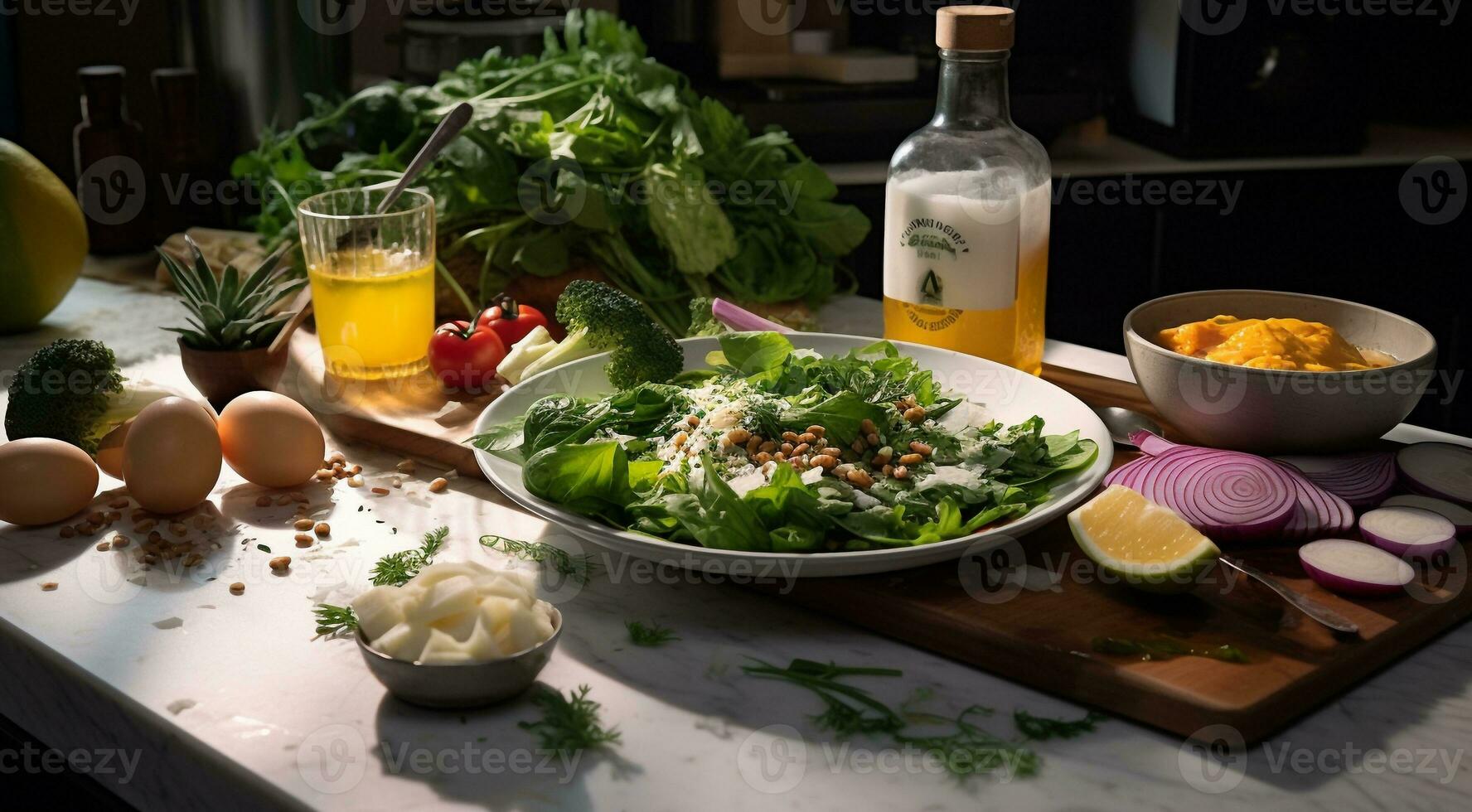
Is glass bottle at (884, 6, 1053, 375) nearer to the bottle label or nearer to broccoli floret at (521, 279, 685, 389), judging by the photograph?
the bottle label

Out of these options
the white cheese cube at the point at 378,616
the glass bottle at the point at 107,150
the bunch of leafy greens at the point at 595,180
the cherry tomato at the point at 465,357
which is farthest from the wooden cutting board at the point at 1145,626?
the glass bottle at the point at 107,150

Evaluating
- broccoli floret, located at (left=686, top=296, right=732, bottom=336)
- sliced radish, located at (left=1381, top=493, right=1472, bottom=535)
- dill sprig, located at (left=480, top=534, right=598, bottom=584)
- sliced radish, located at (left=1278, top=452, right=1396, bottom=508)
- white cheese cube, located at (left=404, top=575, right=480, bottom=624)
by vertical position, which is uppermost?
broccoli floret, located at (left=686, top=296, right=732, bottom=336)

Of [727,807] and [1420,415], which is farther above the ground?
[727,807]

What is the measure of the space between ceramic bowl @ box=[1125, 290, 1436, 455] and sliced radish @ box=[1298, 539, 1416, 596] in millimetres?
181

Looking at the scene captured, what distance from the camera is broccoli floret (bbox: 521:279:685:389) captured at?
4.74ft

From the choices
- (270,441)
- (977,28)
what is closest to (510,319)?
(270,441)

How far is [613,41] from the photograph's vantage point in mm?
2213

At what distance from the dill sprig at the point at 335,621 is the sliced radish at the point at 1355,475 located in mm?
894

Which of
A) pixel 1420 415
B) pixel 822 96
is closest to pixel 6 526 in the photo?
pixel 822 96

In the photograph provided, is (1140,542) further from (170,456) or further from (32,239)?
(32,239)

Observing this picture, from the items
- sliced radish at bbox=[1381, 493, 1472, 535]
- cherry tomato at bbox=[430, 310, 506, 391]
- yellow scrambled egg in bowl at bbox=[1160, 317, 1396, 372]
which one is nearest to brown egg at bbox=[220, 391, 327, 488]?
cherry tomato at bbox=[430, 310, 506, 391]

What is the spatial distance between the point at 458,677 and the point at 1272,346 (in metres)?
Result: 0.88

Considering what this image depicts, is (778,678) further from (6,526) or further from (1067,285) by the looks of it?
(1067,285)

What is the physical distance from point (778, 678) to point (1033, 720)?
7.7 inches
